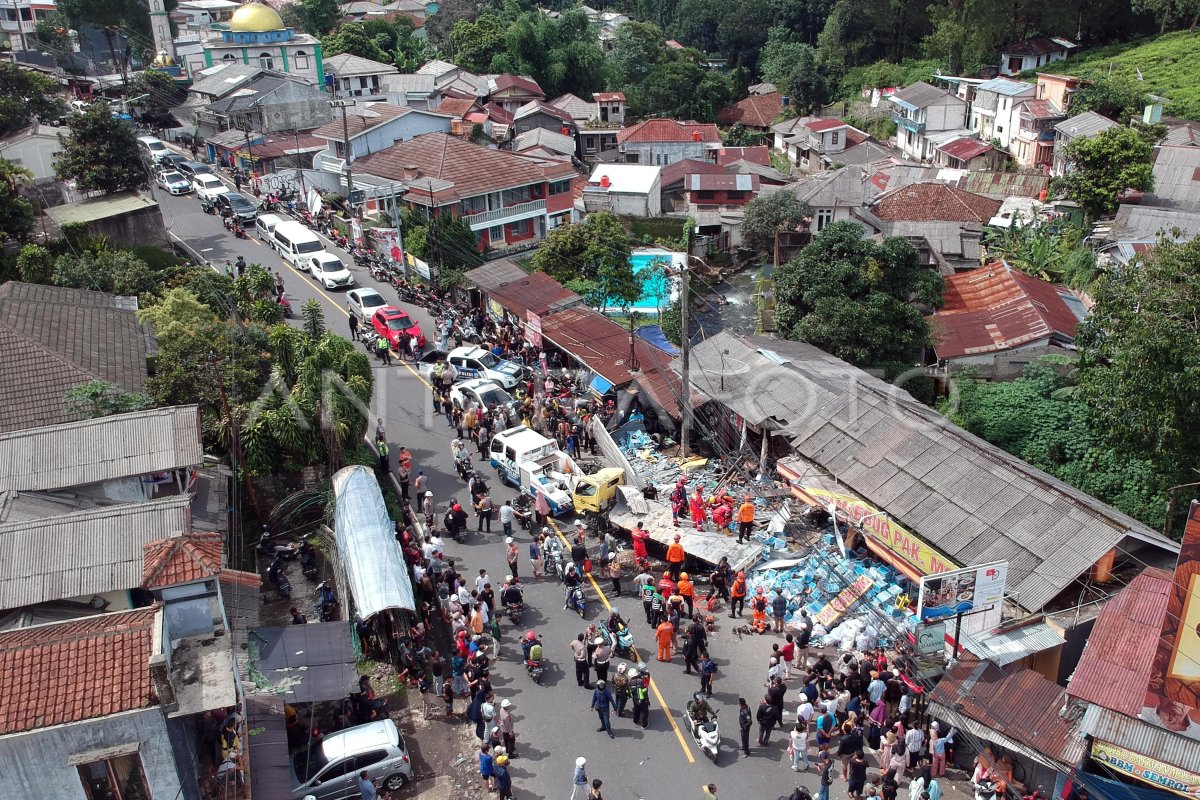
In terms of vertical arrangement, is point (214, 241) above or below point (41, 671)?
below

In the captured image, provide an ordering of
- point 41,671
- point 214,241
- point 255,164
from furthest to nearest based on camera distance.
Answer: point 255,164
point 214,241
point 41,671

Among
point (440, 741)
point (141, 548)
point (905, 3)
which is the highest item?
point (905, 3)

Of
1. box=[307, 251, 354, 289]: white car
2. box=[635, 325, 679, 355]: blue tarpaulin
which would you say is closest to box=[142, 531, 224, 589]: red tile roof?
box=[635, 325, 679, 355]: blue tarpaulin

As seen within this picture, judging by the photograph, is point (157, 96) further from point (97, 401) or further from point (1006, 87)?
point (1006, 87)

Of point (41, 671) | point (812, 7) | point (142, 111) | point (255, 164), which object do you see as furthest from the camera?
point (812, 7)

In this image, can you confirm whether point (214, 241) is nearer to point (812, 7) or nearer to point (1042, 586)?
point (1042, 586)

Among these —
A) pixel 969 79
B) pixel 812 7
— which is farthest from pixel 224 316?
pixel 812 7

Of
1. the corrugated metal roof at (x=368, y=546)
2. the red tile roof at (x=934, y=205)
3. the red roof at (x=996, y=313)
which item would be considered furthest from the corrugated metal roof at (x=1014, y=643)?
the red tile roof at (x=934, y=205)

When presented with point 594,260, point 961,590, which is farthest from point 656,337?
point 961,590
